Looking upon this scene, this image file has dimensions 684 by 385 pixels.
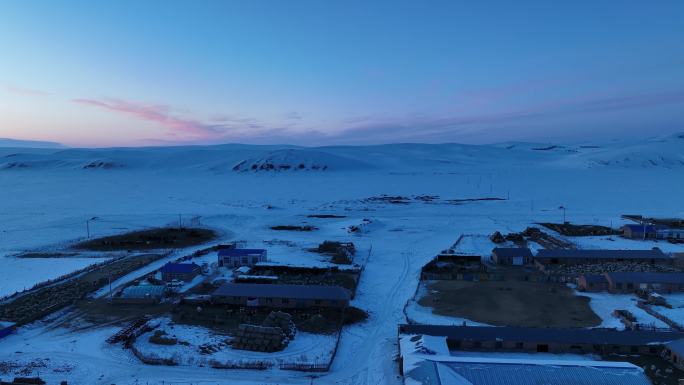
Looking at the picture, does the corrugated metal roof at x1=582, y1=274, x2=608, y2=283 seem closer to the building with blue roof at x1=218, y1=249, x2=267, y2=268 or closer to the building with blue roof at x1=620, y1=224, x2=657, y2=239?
the building with blue roof at x1=620, y1=224, x2=657, y2=239

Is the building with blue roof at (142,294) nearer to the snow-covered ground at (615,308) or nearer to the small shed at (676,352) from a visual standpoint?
the snow-covered ground at (615,308)

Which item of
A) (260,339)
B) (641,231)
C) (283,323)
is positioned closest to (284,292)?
(283,323)

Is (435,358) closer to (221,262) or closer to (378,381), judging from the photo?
(378,381)

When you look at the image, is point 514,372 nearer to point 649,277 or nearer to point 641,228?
point 649,277

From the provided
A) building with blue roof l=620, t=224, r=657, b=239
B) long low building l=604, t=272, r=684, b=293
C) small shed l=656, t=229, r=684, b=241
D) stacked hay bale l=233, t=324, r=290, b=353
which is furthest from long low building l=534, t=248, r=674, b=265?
stacked hay bale l=233, t=324, r=290, b=353

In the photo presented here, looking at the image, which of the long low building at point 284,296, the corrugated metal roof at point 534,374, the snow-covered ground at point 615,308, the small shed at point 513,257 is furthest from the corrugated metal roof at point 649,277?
the long low building at point 284,296

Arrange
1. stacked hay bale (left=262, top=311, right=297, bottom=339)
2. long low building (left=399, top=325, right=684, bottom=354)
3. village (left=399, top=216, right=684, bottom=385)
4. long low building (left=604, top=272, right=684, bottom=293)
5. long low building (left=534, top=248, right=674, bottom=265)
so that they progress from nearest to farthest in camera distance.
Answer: village (left=399, top=216, right=684, bottom=385)
long low building (left=399, top=325, right=684, bottom=354)
stacked hay bale (left=262, top=311, right=297, bottom=339)
long low building (left=604, top=272, right=684, bottom=293)
long low building (left=534, top=248, right=674, bottom=265)
